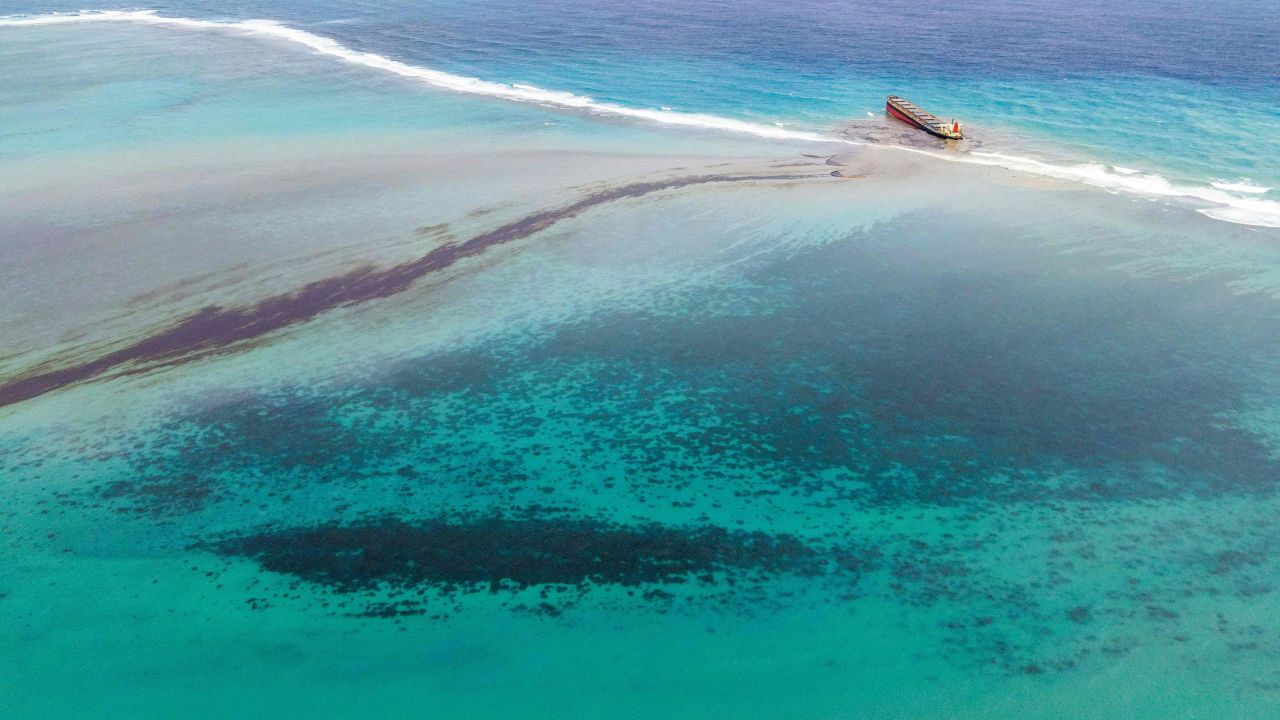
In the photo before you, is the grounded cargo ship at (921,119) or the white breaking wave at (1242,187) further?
the grounded cargo ship at (921,119)

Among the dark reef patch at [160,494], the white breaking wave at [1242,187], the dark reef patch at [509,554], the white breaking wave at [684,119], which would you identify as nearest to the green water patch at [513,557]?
the dark reef patch at [509,554]

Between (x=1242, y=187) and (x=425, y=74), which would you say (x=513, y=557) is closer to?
(x=1242, y=187)

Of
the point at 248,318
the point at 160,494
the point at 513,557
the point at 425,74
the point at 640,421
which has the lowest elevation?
the point at 513,557

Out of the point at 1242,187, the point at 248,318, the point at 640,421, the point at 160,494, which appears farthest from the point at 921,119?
the point at 160,494

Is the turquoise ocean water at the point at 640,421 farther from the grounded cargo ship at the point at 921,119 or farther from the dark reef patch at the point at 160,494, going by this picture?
the grounded cargo ship at the point at 921,119

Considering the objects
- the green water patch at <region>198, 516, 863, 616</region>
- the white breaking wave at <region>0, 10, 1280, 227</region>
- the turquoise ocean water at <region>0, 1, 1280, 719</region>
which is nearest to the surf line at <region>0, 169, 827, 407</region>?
the turquoise ocean water at <region>0, 1, 1280, 719</region>

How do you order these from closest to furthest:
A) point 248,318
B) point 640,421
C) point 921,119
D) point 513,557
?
point 513,557 → point 640,421 → point 248,318 → point 921,119
